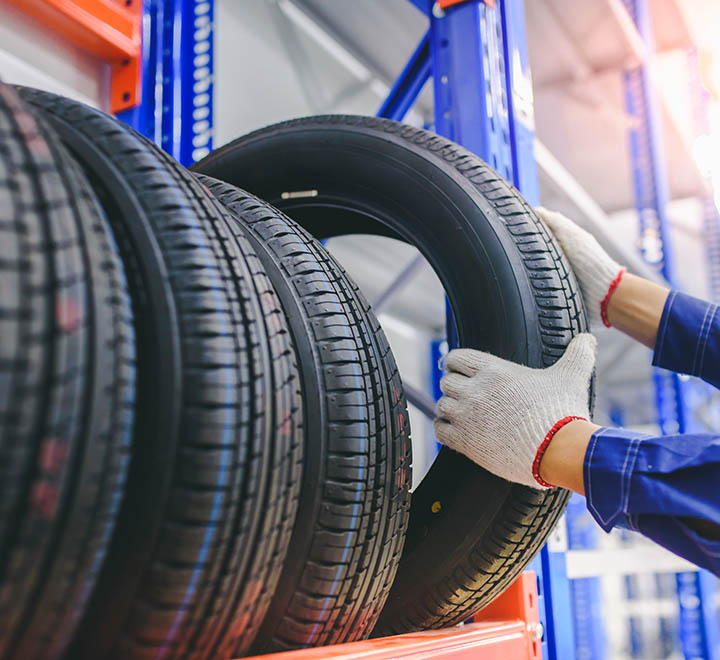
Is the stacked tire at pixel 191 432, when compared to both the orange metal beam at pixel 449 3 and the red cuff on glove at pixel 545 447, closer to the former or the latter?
the red cuff on glove at pixel 545 447

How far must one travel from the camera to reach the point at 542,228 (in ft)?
3.58

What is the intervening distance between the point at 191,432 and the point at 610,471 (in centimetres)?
51

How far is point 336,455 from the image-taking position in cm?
72

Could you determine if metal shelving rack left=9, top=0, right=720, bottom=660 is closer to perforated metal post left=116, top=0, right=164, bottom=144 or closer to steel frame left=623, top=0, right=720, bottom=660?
perforated metal post left=116, top=0, right=164, bottom=144

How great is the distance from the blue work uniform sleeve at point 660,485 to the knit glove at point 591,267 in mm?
441

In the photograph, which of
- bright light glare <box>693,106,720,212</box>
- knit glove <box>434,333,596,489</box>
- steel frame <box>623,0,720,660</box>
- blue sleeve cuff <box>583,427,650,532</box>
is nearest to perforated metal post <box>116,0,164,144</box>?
knit glove <box>434,333,596,489</box>

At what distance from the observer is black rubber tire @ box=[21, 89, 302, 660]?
1.81 feet

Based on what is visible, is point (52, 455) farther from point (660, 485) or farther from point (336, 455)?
point (660, 485)

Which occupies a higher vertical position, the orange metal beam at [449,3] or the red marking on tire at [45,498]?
the orange metal beam at [449,3]

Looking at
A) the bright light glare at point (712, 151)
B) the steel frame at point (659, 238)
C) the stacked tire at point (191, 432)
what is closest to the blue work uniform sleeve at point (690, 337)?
the stacked tire at point (191, 432)

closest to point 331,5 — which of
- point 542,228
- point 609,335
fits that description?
point 542,228

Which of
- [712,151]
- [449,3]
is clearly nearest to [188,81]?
[449,3]

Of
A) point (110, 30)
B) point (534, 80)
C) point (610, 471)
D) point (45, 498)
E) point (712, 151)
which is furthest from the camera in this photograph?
point (712, 151)

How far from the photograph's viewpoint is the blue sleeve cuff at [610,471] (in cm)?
83
